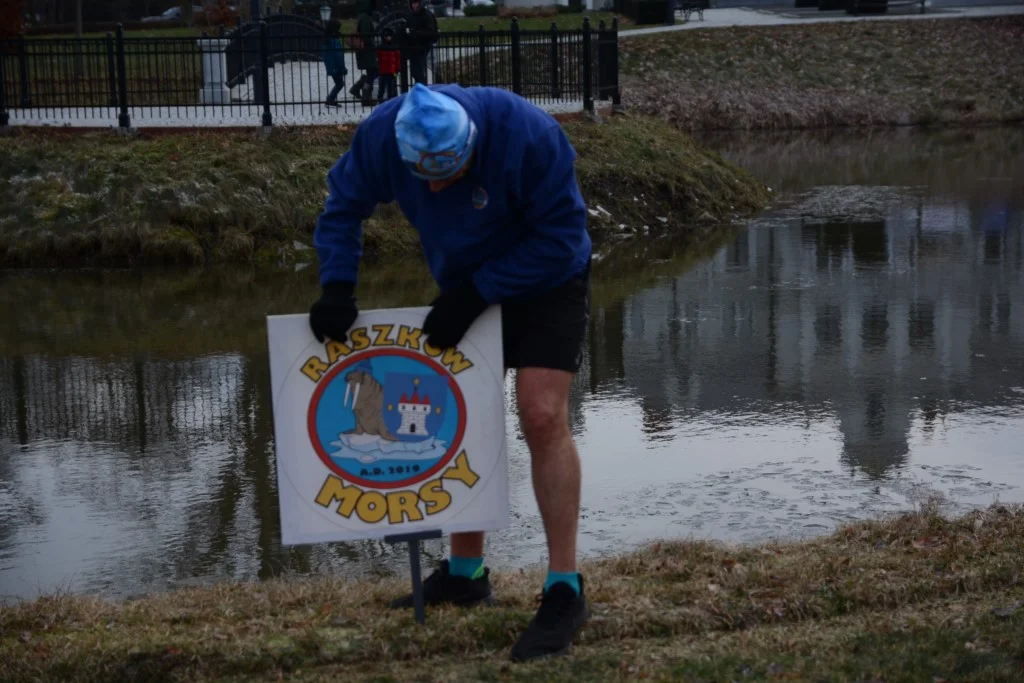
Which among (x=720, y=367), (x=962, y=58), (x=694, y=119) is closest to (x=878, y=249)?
(x=720, y=367)

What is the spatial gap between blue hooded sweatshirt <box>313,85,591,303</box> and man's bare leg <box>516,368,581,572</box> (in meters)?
0.30

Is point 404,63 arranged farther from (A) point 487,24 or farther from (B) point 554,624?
(A) point 487,24

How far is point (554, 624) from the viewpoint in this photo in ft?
14.5

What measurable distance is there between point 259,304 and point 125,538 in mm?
5836

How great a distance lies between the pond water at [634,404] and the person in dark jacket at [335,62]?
550 centimetres

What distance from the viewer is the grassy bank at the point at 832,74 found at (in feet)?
120

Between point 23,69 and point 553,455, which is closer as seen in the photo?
point 553,455

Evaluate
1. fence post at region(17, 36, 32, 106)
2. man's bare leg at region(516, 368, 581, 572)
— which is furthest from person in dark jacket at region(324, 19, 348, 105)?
man's bare leg at region(516, 368, 581, 572)

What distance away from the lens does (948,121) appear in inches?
1426

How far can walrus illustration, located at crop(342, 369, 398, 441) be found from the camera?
4621 millimetres

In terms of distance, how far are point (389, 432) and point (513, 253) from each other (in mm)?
711

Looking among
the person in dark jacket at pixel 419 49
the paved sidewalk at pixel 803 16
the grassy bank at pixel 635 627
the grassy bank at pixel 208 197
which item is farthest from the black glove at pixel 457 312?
the paved sidewalk at pixel 803 16

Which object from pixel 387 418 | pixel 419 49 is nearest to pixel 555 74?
pixel 419 49

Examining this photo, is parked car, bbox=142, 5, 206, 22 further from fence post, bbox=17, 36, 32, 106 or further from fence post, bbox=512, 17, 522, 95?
fence post, bbox=512, 17, 522, 95
